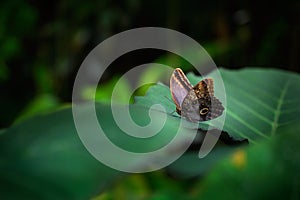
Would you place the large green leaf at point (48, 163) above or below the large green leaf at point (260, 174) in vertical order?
above

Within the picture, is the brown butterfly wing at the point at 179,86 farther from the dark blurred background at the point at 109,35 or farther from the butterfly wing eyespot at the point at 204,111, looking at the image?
the dark blurred background at the point at 109,35

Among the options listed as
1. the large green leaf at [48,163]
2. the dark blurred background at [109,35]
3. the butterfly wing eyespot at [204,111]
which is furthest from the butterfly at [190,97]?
the dark blurred background at [109,35]

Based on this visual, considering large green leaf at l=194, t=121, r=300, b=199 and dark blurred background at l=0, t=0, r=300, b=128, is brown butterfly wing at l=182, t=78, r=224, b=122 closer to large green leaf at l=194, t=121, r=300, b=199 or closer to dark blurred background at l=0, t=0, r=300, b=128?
large green leaf at l=194, t=121, r=300, b=199

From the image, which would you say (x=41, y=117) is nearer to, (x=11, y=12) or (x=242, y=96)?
(x=242, y=96)

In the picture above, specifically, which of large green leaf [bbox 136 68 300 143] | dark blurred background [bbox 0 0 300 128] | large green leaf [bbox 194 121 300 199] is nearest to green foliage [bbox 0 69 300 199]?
large green leaf [bbox 194 121 300 199]

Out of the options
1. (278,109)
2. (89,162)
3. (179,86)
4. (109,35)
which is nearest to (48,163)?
(89,162)

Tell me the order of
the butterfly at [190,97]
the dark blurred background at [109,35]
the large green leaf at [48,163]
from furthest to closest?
the dark blurred background at [109,35]
the butterfly at [190,97]
the large green leaf at [48,163]

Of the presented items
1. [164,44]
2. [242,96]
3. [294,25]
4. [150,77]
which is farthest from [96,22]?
[242,96]
